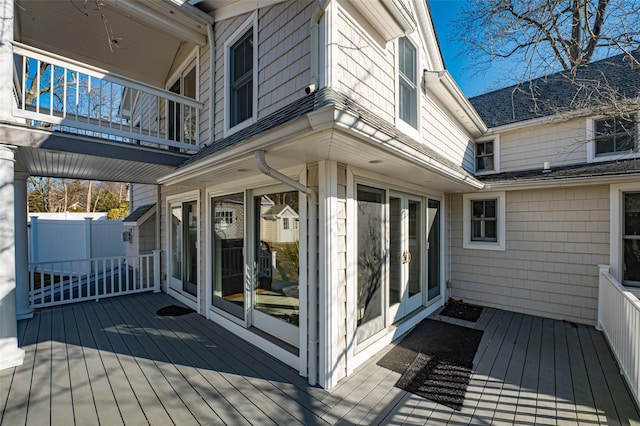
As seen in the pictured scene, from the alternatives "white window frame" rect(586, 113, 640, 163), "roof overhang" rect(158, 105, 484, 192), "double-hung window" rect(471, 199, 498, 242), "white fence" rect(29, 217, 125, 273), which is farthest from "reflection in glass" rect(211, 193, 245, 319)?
"white fence" rect(29, 217, 125, 273)

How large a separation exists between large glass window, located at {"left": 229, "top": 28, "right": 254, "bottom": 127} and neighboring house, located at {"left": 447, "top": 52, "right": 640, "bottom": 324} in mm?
4132

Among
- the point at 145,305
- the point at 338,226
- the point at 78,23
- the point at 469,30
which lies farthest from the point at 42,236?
the point at 469,30

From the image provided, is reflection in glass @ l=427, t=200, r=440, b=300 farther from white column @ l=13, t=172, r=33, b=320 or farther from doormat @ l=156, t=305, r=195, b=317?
white column @ l=13, t=172, r=33, b=320

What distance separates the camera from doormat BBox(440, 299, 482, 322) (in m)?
4.94

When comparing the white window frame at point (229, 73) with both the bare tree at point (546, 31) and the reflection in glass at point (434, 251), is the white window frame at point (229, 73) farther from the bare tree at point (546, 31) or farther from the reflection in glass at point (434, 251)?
the reflection in glass at point (434, 251)

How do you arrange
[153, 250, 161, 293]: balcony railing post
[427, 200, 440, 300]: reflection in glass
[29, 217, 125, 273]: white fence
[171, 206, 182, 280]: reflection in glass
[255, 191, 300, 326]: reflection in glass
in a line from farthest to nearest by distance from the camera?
[29, 217, 125, 273]: white fence < [153, 250, 161, 293]: balcony railing post < [171, 206, 182, 280]: reflection in glass < [427, 200, 440, 300]: reflection in glass < [255, 191, 300, 326]: reflection in glass

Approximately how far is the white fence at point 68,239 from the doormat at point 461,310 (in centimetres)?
1071

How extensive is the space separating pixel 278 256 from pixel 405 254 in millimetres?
1992

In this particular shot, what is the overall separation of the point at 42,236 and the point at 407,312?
1201cm

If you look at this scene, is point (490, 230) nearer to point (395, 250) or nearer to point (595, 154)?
point (595, 154)

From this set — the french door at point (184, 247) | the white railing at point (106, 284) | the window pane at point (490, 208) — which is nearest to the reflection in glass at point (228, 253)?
the french door at point (184, 247)

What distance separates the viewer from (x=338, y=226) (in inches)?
115

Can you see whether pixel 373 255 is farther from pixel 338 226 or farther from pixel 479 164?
pixel 479 164

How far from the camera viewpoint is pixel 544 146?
5617 millimetres
